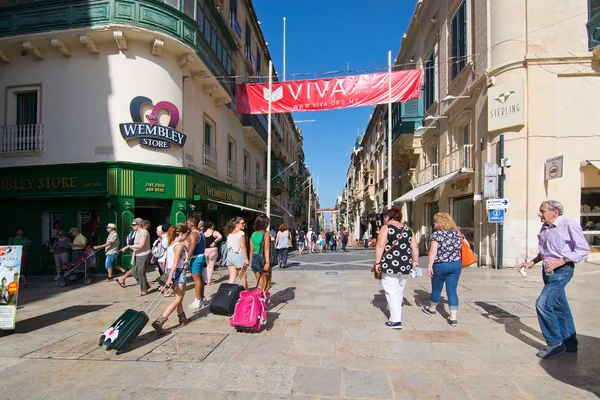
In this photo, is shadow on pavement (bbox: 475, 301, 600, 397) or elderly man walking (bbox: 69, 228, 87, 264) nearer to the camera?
shadow on pavement (bbox: 475, 301, 600, 397)

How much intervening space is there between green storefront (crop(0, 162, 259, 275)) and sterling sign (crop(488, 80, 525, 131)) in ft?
36.0

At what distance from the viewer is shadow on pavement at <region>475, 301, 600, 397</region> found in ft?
12.0

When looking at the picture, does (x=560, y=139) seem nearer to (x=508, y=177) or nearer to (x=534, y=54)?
(x=508, y=177)

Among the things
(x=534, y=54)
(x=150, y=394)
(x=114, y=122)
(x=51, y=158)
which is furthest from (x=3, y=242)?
(x=534, y=54)

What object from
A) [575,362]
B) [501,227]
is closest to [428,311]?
[575,362]

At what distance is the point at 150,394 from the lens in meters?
3.44

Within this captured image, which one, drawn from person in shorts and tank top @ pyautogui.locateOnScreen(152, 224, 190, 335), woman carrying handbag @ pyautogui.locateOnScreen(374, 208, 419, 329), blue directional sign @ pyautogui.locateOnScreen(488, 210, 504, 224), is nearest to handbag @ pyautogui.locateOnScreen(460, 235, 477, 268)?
woman carrying handbag @ pyautogui.locateOnScreen(374, 208, 419, 329)

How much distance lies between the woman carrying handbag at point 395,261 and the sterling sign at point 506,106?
354 inches

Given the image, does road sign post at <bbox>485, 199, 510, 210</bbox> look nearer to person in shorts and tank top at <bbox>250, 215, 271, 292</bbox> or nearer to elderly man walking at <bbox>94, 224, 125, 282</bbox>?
person in shorts and tank top at <bbox>250, 215, 271, 292</bbox>

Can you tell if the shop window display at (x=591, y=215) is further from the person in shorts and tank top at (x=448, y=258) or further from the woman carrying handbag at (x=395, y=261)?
the woman carrying handbag at (x=395, y=261)

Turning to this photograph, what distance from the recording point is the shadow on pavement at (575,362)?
364cm

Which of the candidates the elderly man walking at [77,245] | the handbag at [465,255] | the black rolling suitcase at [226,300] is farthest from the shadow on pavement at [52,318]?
the handbag at [465,255]

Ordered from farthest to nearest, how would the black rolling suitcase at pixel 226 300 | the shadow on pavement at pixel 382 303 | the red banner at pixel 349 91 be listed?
the red banner at pixel 349 91
the shadow on pavement at pixel 382 303
the black rolling suitcase at pixel 226 300

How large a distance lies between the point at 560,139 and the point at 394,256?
1022 centimetres
